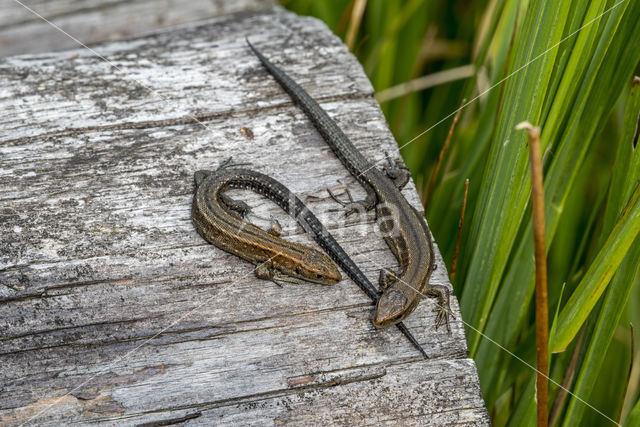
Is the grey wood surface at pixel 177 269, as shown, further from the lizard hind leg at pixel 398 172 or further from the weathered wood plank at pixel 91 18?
the weathered wood plank at pixel 91 18

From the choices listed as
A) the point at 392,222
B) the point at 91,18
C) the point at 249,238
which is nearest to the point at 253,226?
the point at 249,238

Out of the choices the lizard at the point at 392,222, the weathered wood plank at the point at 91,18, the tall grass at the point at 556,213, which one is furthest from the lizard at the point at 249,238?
the weathered wood plank at the point at 91,18

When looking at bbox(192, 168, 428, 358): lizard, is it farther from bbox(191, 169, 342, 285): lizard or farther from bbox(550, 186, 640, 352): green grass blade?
bbox(550, 186, 640, 352): green grass blade

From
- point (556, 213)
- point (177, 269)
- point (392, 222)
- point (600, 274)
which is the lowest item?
point (177, 269)

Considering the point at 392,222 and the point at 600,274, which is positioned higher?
the point at 600,274

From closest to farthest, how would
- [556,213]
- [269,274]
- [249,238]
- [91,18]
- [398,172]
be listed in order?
[269,274]
[249,238]
[556,213]
[398,172]
[91,18]

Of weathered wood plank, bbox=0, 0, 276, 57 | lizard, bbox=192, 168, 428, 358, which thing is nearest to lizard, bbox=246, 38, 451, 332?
lizard, bbox=192, 168, 428, 358

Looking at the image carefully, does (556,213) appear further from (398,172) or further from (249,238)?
(249,238)
